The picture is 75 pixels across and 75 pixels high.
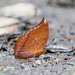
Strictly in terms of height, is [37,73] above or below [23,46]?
below

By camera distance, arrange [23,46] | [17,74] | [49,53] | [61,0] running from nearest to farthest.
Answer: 1. [17,74]
2. [23,46]
3. [49,53]
4. [61,0]

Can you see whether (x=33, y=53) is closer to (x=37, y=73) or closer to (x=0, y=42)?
(x=37, y=73)

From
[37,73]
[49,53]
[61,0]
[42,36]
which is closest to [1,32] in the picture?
[49,53]

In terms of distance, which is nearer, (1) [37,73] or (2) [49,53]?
(1) [37,73]

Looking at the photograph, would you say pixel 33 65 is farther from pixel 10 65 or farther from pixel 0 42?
pixel 0 42

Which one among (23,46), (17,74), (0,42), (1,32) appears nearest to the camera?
(17,74)

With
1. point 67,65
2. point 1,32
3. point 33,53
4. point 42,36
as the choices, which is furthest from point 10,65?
point 1,32
